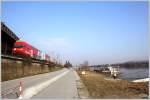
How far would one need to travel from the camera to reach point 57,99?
37.8ft

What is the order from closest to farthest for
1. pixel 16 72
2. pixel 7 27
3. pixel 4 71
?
pixel 4 71 → pixel 7 27 → pixel 16 72

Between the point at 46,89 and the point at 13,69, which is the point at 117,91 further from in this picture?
the point at 13,69

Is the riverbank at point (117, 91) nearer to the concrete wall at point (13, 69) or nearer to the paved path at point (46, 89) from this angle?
the paved path at point (46, 89)

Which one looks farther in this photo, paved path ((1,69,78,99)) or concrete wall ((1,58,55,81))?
concrete wall ((1,58,55,81))

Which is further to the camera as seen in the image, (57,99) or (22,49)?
(22,49)

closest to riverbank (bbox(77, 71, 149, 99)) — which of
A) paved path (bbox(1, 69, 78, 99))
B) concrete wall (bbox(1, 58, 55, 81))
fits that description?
paved path (bbox(1, 69, 78, 99))

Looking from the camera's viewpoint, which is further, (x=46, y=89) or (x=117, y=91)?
(x=46, y=89)

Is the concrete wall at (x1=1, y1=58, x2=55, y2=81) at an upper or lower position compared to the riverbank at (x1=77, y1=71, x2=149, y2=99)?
upper

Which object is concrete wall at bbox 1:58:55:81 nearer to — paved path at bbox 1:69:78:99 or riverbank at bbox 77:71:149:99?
paved path at bbox 1:69:78:99

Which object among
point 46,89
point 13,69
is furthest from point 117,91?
point 13,69

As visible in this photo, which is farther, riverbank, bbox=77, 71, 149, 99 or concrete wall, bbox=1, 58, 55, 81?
concrete wall, bbox=1, 58, 55, 81

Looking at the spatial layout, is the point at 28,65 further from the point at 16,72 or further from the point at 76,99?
the point at 76,99

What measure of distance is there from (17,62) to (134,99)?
24355mm

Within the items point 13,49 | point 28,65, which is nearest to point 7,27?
point 13,49
